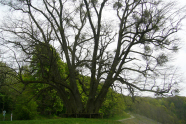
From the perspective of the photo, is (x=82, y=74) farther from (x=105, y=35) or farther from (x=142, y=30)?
(x=142, y=30)

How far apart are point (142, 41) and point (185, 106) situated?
15258 millimetres

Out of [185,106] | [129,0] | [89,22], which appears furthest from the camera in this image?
[185,106]

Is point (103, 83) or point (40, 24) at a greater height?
point (40, 24)

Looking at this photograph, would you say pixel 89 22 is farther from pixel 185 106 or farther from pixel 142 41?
pixel 185 106

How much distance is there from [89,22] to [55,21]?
2917mm

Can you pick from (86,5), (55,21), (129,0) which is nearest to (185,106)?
(129,0)

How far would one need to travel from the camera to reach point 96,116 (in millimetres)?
11875

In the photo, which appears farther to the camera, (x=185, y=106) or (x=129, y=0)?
(x=185, y=106)

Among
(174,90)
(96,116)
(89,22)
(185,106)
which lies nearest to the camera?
(174,90)

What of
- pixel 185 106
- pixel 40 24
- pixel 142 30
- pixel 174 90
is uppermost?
pixel 40 24

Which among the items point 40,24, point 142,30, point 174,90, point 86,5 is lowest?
point 174,90

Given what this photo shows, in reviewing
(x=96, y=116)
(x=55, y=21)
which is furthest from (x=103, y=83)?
(x=55, y=21)

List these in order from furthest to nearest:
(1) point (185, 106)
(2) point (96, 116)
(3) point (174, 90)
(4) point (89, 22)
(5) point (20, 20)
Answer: (1) point (185, 106) < (4) point (89, 22) < (2) point (96, 116) < (5) point (20, 20) < (3) point (174, 90)

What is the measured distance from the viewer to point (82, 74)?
12.1 meters
